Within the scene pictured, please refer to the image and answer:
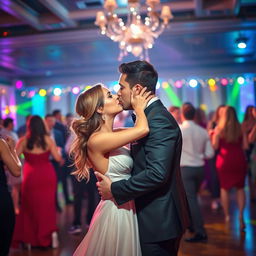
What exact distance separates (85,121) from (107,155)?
0.78 ft

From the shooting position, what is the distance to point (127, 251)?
1.86m

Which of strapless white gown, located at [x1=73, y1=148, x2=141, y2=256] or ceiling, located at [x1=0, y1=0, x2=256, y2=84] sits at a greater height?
ceiling, located at [x1=0, y1=0, x2=256, y2=84]

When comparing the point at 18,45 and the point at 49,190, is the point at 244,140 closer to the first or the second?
the point at 49,190

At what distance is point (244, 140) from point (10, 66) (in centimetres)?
783

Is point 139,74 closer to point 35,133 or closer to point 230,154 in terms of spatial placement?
point 35,133

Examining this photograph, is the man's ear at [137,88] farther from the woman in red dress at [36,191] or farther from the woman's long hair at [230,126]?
the woman's long hair at [230,126]

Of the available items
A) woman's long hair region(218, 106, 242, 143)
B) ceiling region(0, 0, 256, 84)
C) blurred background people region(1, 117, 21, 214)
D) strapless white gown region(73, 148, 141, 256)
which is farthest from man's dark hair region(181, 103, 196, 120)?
blurred background people region(1, 117, 21, 214)

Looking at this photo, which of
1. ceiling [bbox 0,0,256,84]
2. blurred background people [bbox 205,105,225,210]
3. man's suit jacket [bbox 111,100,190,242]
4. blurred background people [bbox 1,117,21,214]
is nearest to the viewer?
man's suit jacket [bbox 111,100,190,242]

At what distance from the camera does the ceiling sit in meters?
5.82

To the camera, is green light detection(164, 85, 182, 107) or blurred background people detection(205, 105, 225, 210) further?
green light detection(164, 85, 182, 107)

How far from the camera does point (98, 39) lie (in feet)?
23.9

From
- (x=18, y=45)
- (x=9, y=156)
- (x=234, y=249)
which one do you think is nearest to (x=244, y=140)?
(x=234, y=249)

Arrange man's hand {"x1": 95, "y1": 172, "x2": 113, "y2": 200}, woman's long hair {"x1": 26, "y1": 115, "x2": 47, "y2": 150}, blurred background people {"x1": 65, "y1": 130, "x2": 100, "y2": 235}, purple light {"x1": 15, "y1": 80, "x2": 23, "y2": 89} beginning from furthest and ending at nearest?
1. purple light {"x1": 15, "y1": 80, "x2": 23, "y2": 89}
2. blurred background people {"x1": 65, "y1": 130, "x2": 100, "y2": 235}
3. woman's long hair {"x1": 26, "y1": 115, "x2": 47, "y2": 150}
4. man's hand {"x1": 95, "y1": 172, "x2": 113, "y2": 200}

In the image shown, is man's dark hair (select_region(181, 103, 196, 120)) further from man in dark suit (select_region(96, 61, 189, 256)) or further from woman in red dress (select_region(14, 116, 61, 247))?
man in dark suit (select_region(96, 61, 189, 256))
